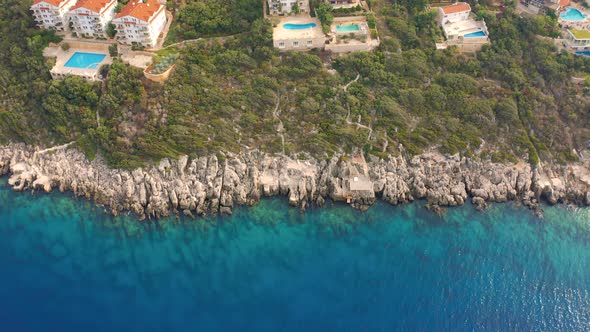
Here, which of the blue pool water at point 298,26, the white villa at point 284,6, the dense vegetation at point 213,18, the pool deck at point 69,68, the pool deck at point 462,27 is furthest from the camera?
the white villa at point 284,6

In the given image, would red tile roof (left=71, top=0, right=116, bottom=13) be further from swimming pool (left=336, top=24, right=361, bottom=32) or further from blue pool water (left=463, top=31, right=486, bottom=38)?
blue pool water (left=463, top=31, right=486, bottom=38)

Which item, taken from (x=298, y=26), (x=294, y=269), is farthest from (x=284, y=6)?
(x=294, y=269)

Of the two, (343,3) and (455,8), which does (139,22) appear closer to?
(343,3)

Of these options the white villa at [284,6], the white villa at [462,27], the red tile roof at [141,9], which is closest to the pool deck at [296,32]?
the white villa at [284,6]

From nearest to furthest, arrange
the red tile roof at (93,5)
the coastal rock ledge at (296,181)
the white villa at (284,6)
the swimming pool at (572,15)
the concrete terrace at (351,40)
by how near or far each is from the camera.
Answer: the coastal rock ledge at (296,181), the red tile roof at (93,5), the concrete terrace at (351,40), the white villa at (284,6), the swimming pool at (572,15)

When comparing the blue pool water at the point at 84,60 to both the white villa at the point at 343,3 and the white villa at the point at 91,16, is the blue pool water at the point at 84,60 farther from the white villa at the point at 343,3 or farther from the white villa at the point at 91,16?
the white villa at the point at 343,3

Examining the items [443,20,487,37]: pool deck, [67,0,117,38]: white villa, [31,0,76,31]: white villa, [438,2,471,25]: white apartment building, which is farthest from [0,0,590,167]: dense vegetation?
[67,0,117,38]: white villa
